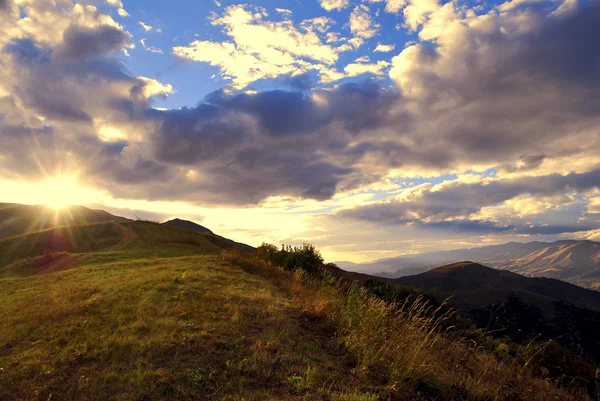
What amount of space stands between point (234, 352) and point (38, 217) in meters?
162

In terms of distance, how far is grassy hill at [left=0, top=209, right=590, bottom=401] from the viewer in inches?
282

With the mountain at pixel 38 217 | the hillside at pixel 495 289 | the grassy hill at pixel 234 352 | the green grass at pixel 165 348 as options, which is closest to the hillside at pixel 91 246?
the grassy hill at pixel 234 352

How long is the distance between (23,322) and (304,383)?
11.3 meters

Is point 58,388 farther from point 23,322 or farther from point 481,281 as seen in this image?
point 481,281

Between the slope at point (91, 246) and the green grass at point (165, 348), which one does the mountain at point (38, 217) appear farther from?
the green grass at point (165, 348)

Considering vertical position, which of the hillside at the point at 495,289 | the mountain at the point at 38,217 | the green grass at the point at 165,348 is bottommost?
the hillside at the point at 495,289

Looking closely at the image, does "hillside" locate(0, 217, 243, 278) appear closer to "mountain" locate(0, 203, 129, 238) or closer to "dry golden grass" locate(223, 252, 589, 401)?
"dry golden grass" locate(223, 252, 589, 401)

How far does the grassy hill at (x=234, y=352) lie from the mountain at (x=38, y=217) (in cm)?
10999

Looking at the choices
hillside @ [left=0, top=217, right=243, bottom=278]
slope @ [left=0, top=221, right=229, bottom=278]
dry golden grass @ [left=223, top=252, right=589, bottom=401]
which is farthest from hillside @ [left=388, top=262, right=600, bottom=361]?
dry golden grass @ [left=223, top=252, right=589, bottom=401]

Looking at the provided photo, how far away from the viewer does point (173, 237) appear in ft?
166

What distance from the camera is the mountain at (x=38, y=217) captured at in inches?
4786

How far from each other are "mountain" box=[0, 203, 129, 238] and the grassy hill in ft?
361

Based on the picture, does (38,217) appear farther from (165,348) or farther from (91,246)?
(165,348)

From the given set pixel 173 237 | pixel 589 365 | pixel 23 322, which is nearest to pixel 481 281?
pixel 173 237
